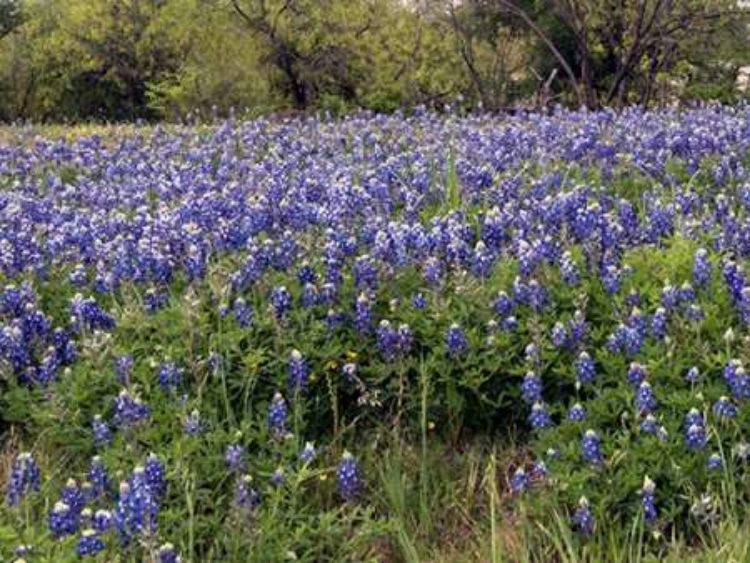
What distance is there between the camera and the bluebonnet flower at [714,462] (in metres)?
3.11

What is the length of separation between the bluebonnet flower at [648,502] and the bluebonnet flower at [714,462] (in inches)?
7.9

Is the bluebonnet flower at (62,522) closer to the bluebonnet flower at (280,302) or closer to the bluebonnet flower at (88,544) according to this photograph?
the bluebonnet flower at (88,544)

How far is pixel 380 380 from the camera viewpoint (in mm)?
3770

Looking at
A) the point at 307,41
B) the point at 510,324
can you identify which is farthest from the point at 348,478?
the point at 307,41

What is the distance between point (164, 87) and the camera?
31.1m

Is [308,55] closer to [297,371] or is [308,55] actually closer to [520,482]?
[297,371]

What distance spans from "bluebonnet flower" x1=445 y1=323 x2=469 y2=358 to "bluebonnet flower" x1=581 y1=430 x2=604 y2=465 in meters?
0.66

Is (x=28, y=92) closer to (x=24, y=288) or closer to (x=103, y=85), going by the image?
(x=103, y=85)

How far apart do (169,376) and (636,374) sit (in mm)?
1510

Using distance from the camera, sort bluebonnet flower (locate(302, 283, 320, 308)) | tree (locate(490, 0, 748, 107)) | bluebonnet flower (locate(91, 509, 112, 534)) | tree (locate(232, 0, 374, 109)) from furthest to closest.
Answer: tree (locate(232, 0, 374, 109)) → tree (locate(490, 0, 748, 107)) → bluebonnet flower (locate(302, 283, 320, 308)) → bluebonnet flower (locate(91, 509, 112, 534))

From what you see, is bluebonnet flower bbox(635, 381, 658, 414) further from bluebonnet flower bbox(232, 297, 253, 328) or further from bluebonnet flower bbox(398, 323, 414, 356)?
bluebonnet flower bbox(232, 297, 253, 328)

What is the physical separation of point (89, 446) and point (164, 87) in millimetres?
28512

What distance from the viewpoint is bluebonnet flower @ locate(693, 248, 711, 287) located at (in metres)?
3.81

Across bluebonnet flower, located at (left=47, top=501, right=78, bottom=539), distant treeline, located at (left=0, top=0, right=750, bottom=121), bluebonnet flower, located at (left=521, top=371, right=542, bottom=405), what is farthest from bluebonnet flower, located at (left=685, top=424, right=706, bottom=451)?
distant treeline, located at (left=0, top=0, right=750, bottom=121)
